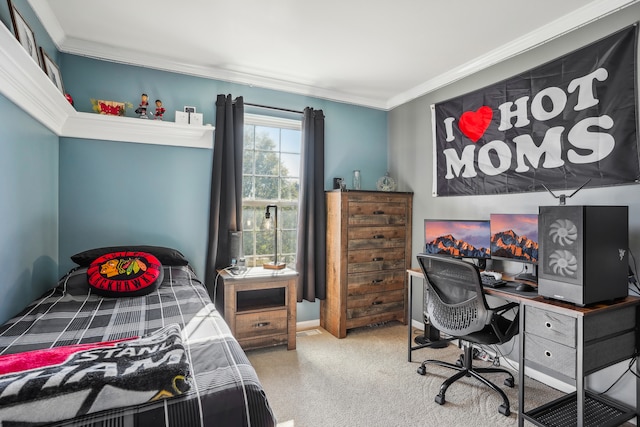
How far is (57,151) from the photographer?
2570mm

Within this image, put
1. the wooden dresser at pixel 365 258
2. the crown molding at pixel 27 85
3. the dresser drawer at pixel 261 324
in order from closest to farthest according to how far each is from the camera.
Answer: the crown molding at pixel 27 85 → the dresser drawer at pixel 261 324 → the wooden dresser at pixel 365 258

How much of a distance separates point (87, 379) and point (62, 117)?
2236mm

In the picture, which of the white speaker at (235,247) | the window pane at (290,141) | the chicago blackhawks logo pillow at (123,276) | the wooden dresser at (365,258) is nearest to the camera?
the chicago blackhawks logo pillow at (123,276)

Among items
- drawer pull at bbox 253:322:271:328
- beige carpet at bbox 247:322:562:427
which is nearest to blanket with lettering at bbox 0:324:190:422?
beige carpet at bbox 247:322:562:427

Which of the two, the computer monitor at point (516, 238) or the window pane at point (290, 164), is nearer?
the computer monitor at point (516, 238)

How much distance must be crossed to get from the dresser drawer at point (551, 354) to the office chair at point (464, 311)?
0.21m

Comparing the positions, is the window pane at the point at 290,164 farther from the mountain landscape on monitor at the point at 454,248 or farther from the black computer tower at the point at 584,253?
the black computer tower at the point at 584,253

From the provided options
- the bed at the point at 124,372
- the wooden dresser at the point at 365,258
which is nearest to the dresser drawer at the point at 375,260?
the wooden dresser at the point at 365,258

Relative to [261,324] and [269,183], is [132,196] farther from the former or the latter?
[261,324]

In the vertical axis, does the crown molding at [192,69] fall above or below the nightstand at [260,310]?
above

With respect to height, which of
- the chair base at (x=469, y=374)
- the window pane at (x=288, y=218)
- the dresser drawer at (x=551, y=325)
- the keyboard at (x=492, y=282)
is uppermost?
the window pane at (x=288, y=218)

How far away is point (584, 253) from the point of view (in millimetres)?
1756

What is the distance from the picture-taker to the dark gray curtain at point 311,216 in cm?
339

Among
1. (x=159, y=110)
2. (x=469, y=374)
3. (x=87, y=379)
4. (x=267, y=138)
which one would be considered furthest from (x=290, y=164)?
(x=87, y=379)
